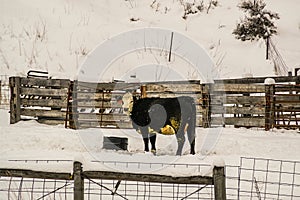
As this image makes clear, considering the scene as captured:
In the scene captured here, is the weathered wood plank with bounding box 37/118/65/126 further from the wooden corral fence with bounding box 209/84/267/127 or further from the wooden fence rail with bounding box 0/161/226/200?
the wooden fence rail with bounding box 0/161/226/200

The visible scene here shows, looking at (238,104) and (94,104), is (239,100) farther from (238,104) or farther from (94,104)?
(94,104)

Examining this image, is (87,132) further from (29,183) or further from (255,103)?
(29,183)

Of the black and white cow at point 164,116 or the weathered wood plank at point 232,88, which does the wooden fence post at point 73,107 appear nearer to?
the weathered wood plank at point 232,88

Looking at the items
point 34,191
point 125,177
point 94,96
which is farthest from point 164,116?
point 94,96

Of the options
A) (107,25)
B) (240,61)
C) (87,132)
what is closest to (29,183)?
(87,132)

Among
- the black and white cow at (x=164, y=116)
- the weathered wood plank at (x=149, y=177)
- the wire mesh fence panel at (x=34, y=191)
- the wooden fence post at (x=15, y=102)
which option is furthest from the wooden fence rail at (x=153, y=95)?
the weathered wood plank at (x=149, y=177)

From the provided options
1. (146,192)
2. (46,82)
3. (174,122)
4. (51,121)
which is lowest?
(146,192)

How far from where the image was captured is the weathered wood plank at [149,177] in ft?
11.6

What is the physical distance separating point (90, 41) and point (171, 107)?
11.6m

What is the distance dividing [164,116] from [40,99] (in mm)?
6168

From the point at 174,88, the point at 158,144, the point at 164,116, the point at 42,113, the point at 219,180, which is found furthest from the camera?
the point at 42,113

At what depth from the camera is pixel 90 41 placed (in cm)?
1830

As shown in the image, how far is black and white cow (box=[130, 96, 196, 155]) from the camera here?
736 centimetres

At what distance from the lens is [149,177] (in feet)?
11.8
